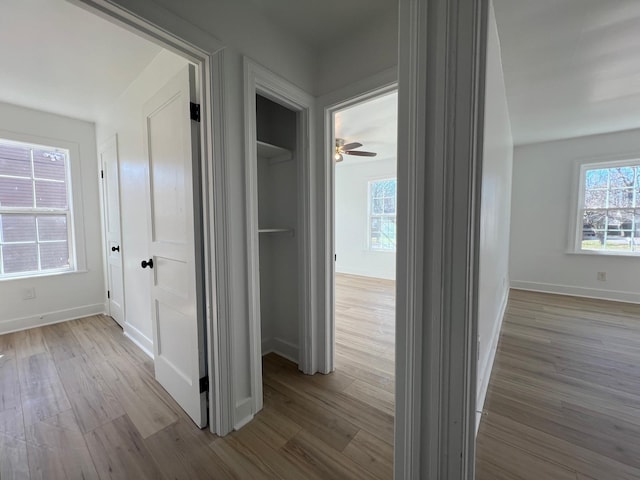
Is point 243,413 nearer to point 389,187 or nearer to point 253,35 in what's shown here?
point 253,35

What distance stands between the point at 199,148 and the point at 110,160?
2.30m

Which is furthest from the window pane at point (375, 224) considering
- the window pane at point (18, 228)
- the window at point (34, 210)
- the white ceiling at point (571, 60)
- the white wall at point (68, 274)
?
the window pane at point (18, 228)

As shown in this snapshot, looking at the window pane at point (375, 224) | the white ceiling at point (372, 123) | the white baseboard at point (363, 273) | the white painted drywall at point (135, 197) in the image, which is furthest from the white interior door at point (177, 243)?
the window pane at point (375, 224)

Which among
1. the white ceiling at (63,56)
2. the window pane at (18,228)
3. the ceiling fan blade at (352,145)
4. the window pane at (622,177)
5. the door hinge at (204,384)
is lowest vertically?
the door hinge at (204,384)

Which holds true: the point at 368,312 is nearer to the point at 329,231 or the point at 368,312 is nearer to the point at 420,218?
the point at 329,231

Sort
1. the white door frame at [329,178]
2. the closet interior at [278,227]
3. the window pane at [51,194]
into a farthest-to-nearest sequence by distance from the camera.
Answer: the window pane at [51,194]
the closet interior at [278,227]
the white door frame at [329,178]

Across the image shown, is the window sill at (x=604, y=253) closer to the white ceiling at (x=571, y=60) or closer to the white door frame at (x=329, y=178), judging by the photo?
the white ceiling at (x=571, y=60)

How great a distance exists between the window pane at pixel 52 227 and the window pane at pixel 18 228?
0.19 feet

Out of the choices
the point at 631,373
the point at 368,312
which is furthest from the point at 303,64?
the point at 631,373

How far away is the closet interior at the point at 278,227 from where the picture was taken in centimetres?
222

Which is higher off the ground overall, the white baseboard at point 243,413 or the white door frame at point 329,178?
the white door frame at point 329,178

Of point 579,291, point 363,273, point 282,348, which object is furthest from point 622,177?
point 282,348

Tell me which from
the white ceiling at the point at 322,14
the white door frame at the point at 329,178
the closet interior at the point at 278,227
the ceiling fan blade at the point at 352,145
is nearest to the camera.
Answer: the white ceiling at the point at 322,14

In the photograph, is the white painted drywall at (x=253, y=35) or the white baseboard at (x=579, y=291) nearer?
the white painted drywall at (x=253, y=35)
